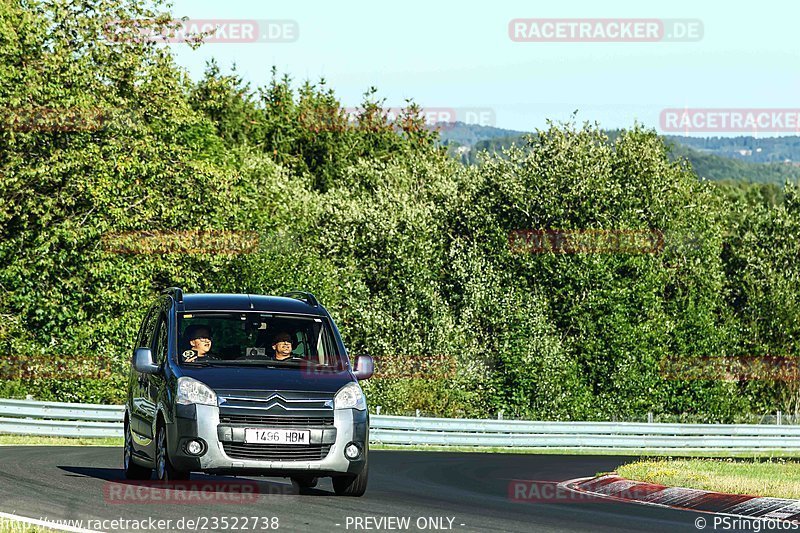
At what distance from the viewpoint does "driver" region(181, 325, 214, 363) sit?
1290 cm

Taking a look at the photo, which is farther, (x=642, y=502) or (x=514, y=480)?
(x=514, y=480)

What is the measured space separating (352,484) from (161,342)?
8.51 ft

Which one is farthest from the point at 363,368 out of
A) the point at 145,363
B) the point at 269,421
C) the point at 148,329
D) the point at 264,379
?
the point at 148,329

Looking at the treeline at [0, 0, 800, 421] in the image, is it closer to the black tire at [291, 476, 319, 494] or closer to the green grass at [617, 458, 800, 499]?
the green grass at [617, 458, 800, 499]

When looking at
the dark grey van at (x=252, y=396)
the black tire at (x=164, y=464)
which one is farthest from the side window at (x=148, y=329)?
the black tire at (x=164, y=464)

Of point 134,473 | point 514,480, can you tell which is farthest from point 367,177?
point 134,473

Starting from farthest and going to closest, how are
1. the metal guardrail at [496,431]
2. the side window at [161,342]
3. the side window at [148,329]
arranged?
the metal guardrail at [496,431] → the side window at [148,329] → the side window at [161,342]

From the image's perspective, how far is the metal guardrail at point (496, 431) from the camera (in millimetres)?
29438

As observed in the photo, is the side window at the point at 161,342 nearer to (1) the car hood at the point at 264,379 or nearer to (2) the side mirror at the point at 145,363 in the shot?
(2) the side mirror at the point at 145,363

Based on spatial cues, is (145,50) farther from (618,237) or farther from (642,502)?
(642,502)

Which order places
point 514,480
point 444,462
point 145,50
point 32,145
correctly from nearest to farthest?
point 514,480 → point 444,462 → point 32,145 → point 145,50

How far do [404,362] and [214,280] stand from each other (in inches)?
305

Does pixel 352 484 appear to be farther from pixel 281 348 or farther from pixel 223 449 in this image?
pixel 281 348

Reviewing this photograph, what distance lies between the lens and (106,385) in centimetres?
3812
